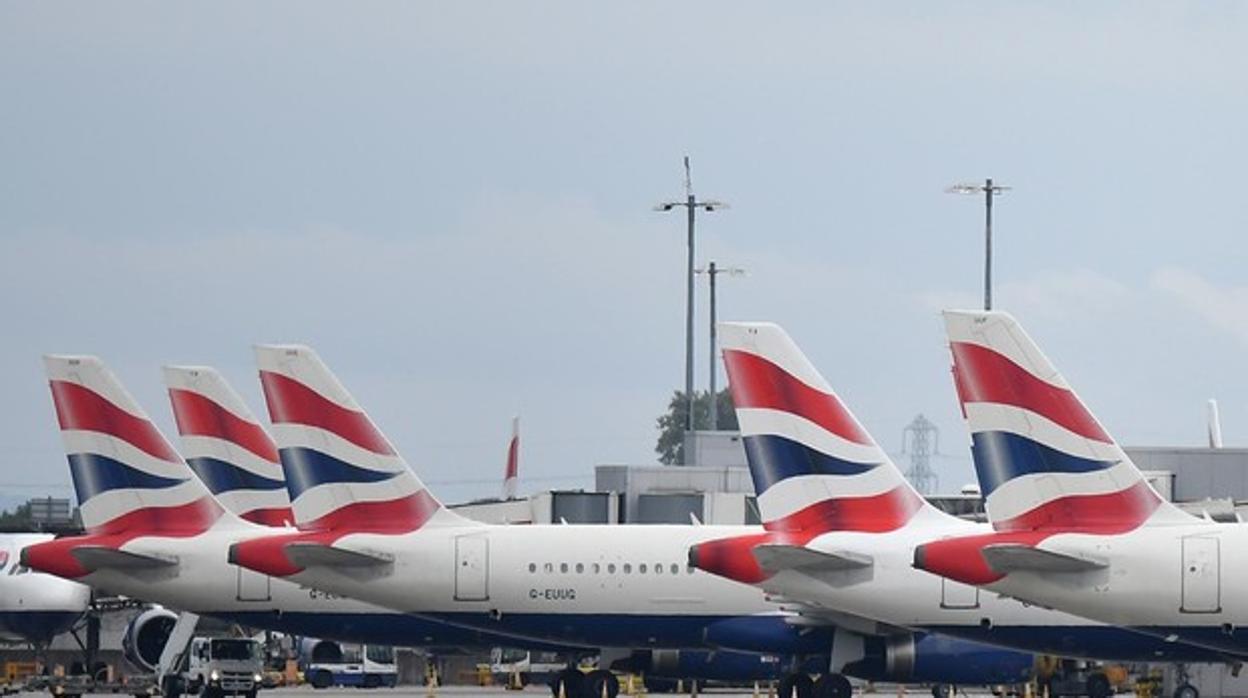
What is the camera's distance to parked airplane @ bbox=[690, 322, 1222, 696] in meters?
Result: 50.4

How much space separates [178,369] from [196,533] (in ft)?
20.2

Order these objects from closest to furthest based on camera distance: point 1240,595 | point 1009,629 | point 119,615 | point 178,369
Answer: point 1240,595
point 1009,629
point 178,369
point 119,615

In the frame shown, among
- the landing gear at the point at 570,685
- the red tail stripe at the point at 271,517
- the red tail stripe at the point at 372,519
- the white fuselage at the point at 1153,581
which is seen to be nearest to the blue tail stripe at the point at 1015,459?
the white fuselage at the point at 1153,581

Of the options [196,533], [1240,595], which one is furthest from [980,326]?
[196,533]

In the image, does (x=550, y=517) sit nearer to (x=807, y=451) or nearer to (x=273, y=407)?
(x=273, y=407)

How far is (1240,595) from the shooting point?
141 feet

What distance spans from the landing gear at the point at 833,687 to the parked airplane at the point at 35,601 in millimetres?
24341

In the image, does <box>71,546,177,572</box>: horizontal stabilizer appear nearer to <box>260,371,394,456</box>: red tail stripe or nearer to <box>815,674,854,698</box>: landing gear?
<box>260,371,394,456</box>: red tail stripe

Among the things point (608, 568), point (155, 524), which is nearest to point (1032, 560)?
point (608, 568)

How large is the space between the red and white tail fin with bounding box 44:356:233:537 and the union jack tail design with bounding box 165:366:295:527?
15.5 feet

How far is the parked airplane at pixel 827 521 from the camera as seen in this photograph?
5038cm

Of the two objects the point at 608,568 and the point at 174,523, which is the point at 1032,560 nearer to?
the point at 608,568

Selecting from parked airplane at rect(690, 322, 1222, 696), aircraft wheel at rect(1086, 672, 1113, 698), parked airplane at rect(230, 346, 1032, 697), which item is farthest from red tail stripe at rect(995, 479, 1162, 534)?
aircraft wheel at rect(1086, 672, 1113, 698)

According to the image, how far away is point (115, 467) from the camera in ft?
200
